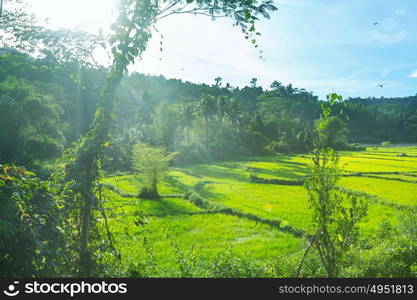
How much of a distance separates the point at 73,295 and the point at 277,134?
6523 cm

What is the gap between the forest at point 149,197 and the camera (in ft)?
13.1

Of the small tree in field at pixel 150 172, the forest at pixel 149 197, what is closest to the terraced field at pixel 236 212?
the forest at pixel 149 197

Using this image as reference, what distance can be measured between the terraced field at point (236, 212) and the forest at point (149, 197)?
95mm

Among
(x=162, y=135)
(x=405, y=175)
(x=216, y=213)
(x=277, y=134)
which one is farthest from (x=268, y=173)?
(x=277, y=134)

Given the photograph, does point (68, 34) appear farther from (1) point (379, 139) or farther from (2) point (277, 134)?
(1) point (379, 139)

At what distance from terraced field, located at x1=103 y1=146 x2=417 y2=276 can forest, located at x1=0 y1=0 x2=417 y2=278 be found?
95 millimetres

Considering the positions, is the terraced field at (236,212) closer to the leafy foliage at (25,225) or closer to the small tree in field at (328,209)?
the small tree in field at (328,209)

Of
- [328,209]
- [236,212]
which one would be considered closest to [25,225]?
[328,209]

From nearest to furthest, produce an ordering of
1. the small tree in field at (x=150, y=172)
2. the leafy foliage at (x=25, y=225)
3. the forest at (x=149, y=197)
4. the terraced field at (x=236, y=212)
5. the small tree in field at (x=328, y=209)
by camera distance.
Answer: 1. the leafy foliage at (x=25, y=225)
2. the forest at (x=149, y=197)
3. the small tree in field at (x=328, y=209)
4. the terraced field at (x=236, y=212)
5. the small tree in field at (x=150, y=172)

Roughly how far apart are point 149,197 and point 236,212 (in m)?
7.51

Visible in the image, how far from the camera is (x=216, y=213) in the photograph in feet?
61.6

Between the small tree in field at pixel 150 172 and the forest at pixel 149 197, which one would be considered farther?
the small tree in field at pixel 150 172

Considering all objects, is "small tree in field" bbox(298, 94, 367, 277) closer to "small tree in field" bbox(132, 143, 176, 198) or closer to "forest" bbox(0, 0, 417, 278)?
"forest" bbox(0, 0, 417, 278)

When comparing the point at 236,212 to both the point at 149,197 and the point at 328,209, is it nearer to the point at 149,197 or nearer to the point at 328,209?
the point at 149,197
